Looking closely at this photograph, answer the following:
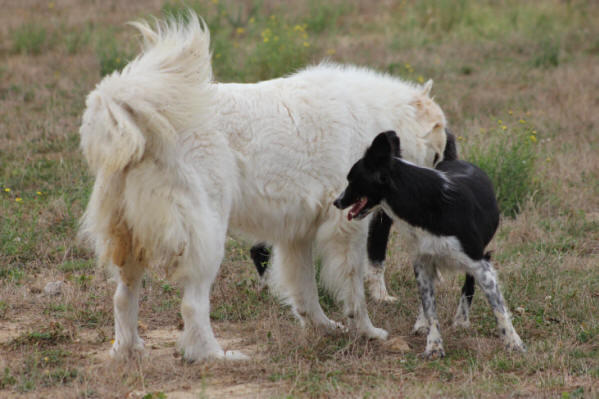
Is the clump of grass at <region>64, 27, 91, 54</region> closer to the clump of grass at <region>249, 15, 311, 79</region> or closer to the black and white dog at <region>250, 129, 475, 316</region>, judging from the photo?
the clump of grass at <region>249, 15, 311, 79</region>

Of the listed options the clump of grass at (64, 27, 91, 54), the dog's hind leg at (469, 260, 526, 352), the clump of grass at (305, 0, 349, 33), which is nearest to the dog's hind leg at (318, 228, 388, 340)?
the dog's hind leg at (469, 260, 526, 352)

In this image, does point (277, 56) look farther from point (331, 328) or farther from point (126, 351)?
point (126, 351)

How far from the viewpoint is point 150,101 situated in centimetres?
403

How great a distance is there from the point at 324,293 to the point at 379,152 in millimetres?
1744

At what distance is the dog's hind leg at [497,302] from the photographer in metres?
4.68

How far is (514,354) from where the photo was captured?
4.64m

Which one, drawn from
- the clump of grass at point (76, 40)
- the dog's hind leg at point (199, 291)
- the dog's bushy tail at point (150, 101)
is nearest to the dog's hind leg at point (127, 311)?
the dog's hind leg at point (199, 291)

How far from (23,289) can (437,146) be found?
Answer: 3285 millimetres

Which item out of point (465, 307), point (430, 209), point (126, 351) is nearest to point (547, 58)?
point (465, 307)

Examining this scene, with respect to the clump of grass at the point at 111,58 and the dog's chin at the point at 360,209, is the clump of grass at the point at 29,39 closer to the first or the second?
the clump of grass at the point at 111,58

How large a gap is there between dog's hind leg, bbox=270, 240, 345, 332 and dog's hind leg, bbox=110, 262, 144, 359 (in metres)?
1.15

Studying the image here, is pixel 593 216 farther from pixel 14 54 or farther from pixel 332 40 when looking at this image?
pixel 14 54

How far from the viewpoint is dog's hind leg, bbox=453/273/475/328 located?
5215 millimetres

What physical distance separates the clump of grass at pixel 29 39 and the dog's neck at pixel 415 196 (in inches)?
370
